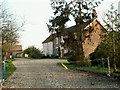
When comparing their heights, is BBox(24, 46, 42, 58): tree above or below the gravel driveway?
above

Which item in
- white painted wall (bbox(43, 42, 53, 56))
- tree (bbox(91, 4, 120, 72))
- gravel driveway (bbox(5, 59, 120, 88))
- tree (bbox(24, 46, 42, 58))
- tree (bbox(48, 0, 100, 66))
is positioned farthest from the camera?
white painted wall (bbox(43, 42, 53, 56))

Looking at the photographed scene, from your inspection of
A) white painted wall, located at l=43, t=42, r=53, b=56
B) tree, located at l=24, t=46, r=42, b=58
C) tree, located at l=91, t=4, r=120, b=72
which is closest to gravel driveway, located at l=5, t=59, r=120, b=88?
tree, located at l=91, t=4, r=120, b=72

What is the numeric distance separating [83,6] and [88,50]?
31.1 meters

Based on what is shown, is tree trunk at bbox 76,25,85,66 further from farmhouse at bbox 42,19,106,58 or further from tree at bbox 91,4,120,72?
tree at bbox 91,4,120,72

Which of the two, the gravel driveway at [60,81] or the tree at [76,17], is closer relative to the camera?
the gravel driveway at [60,81]

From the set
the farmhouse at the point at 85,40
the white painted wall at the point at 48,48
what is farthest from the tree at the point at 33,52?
the white painted wall at the point at 48,48

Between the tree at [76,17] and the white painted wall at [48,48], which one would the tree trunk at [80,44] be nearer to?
the tree at [76,17]

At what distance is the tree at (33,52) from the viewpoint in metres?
94.9

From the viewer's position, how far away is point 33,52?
98438mm

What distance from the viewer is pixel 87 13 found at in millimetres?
42938

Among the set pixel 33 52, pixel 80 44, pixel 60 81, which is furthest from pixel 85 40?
pixel 33 52

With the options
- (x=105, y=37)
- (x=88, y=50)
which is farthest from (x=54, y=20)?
(x=88, y=50)

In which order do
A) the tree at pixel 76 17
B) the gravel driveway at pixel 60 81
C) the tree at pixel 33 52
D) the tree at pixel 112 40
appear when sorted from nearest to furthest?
the gravel driveway at pixel 60 81 → the tree at pixel 112 40 → the tree at pixel 76 17 → the tree at pixel 33 52

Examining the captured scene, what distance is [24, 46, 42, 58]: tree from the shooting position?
94938mm
